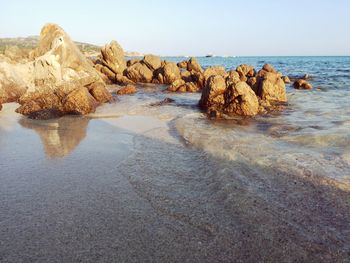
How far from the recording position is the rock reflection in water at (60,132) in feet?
20.7

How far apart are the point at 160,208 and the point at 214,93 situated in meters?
9.19

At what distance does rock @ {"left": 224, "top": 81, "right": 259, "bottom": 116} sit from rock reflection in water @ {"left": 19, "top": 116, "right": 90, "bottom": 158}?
515cm

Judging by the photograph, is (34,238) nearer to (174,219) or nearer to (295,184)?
(174,219)

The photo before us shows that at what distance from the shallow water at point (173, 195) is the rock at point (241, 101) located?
10.2 ft

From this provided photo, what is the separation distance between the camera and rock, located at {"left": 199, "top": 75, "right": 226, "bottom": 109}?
40.6ft

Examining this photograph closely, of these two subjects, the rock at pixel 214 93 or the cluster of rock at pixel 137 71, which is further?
the cluster of rock at pixel 137 71

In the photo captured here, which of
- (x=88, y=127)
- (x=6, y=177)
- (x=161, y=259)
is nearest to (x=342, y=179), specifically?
(x=161, y=259)

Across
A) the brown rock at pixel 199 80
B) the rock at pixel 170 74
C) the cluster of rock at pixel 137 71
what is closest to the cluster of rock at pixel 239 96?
the brown rock at pixel 199 80

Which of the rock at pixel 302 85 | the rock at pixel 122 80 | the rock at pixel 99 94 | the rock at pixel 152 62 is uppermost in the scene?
the rock at pixel 152 62

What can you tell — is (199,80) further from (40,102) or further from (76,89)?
(40,102)

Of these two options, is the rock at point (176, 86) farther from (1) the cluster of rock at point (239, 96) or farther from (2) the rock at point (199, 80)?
(1) the cluster of rock at point (239, 96)

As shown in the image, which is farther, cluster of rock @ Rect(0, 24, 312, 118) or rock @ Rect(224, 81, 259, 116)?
rock @ Rect(224, 81, 259, 116)

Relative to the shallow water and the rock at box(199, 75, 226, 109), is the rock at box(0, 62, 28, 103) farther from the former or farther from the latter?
the rock at box(199, 75, 226, 109)

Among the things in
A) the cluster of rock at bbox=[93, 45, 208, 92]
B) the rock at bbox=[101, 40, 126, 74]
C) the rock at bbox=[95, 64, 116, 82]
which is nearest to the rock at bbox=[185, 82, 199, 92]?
the cluster of rock at bbox=[93, 45, 208, 92]
